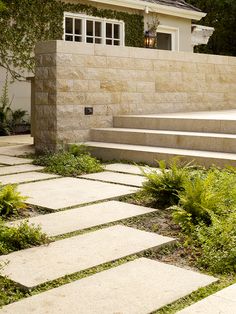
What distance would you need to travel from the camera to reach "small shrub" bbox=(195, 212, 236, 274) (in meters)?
2.86

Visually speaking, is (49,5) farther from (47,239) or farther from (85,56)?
(47,239)

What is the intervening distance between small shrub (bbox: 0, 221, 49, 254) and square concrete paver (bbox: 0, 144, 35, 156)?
4247 mm

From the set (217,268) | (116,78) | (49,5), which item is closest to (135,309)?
(217,268)

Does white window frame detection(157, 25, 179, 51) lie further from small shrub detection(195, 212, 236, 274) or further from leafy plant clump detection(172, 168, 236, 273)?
small shrub detection(195, 212, 236, 274)

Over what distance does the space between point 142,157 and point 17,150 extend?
2.35m

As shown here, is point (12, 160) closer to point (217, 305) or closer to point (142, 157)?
point (142, 157)

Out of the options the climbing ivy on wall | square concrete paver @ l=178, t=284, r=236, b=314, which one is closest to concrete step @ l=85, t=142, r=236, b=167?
square concrete paver @ l=178, t=284, r=236, b=314

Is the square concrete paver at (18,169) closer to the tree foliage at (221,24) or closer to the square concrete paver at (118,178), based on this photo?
the square concrete paver at (118,178)

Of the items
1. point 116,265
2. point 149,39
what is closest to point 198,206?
point 116,265

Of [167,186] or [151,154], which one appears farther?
[151,154]

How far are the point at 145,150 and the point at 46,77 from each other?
1.82 metres

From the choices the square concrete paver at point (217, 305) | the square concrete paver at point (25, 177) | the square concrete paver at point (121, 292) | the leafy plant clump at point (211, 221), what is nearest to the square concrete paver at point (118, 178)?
the square concrete paver at point (25, 177)

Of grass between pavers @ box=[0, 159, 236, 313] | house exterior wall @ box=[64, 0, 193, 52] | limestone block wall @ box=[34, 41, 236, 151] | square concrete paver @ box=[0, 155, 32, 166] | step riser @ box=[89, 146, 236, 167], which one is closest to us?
grass between pavers @ box=[0, 159, 236, 313]

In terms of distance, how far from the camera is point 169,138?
662cm
